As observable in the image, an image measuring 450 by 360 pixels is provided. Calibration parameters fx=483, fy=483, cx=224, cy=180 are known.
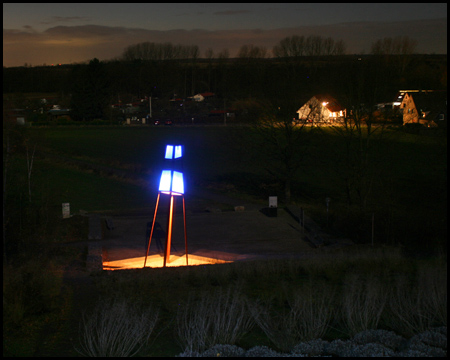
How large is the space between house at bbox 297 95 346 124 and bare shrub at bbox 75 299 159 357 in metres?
17.0

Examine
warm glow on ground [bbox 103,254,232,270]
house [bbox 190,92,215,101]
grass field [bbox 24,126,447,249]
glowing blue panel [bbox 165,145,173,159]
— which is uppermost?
house [bbox 190,92,215,101]

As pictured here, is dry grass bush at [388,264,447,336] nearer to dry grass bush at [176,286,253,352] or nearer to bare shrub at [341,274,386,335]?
bare shrub at [341,274,386,335]

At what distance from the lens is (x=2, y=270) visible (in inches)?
265

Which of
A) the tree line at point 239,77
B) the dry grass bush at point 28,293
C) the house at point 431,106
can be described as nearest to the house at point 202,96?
the tree line at point 239,77

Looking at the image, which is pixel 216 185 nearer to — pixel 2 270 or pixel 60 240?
pixel 60 240

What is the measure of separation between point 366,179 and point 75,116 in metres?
69.8

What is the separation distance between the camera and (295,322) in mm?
6547

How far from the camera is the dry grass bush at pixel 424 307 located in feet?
22.0

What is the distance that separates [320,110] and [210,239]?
33.2 feet

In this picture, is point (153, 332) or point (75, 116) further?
point (75, 116)

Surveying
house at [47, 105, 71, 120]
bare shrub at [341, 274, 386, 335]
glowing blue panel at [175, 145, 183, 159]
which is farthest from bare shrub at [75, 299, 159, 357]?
house at [47, 105, 71, 120]

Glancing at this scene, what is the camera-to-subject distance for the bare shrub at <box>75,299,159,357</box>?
5980mm

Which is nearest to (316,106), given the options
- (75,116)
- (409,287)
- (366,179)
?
(366,179)

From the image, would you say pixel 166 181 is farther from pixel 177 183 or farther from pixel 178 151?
pixel 178 151
